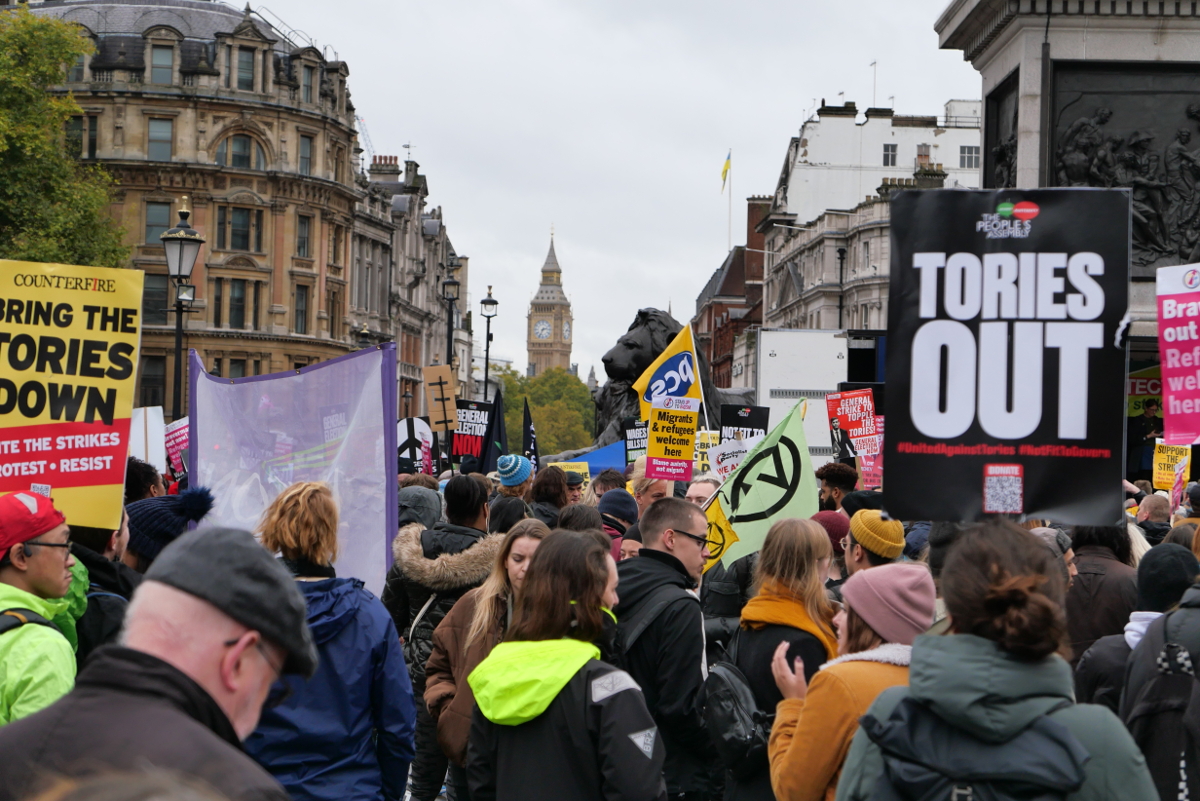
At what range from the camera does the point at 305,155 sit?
221ft

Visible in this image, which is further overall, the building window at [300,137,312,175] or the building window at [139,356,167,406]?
the building window at [300,137,312,175]

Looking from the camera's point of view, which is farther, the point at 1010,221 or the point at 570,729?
the point at 1010,221

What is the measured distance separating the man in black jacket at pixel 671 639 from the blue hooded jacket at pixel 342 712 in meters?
0.93

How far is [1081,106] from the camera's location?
13.5 metres

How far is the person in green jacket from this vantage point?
2885 mm

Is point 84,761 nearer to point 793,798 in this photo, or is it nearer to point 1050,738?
point 1050,738

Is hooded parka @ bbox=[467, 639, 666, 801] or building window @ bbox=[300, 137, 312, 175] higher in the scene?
building window @ bbox=[300, 137, 312, 175]

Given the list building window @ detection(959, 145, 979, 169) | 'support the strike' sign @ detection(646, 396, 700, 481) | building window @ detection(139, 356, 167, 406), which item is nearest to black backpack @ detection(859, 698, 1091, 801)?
'support the strike' sign @ detection(646, 396, 700, 481)

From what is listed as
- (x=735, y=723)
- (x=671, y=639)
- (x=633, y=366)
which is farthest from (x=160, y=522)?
(x=633, y=366)

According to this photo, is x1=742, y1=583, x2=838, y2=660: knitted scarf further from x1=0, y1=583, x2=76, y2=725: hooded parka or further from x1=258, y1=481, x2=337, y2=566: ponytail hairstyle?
x1=0, y1=583, x2=76, y2=725: hooded parka

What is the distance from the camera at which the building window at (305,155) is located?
6712 cm

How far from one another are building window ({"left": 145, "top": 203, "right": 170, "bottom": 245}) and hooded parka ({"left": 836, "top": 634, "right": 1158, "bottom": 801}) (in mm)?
65523

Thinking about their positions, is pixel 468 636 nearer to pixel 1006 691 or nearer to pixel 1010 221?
pixel 1010 221

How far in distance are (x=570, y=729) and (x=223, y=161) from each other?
64768mm
